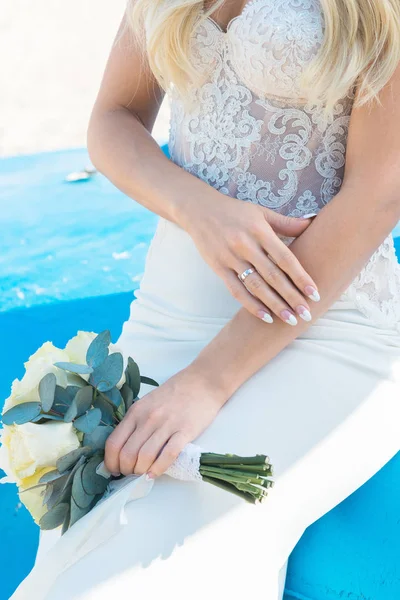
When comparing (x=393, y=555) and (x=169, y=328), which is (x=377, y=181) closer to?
(x=169, y=328)

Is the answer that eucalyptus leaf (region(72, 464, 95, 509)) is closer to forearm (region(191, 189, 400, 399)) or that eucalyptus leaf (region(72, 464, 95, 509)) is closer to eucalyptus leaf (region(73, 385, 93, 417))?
eucalyptus leaf (region(73, 385, 93, 417))

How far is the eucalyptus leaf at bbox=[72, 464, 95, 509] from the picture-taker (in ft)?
3.72

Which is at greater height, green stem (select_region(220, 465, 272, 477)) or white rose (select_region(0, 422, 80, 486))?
green stem (select_region(220, 465, 272, 477))

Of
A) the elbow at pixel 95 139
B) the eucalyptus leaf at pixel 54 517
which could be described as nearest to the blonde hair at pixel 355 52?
the elbow at pixel 95 139

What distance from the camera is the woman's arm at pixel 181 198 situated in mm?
1267

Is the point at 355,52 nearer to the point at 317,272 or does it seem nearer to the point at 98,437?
the point at 317,272

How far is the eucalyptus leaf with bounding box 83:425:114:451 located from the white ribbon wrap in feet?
0.23

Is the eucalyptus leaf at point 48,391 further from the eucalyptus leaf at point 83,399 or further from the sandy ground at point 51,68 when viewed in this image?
the sandy ground at point 51,68

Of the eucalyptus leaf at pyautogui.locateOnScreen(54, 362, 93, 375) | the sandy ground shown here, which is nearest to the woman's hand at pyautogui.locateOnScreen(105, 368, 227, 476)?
the eucalyptus leaf at pyautogui.locateOnScreen(54, 362, 93, 375)

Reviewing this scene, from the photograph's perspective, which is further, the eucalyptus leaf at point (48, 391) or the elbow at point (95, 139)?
the elbow at point (95, 139)

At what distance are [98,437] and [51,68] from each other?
26.0 ft

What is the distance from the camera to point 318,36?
52.9 inches

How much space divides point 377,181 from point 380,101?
14cm

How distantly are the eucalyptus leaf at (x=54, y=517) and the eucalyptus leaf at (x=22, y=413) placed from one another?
0.14 meters
